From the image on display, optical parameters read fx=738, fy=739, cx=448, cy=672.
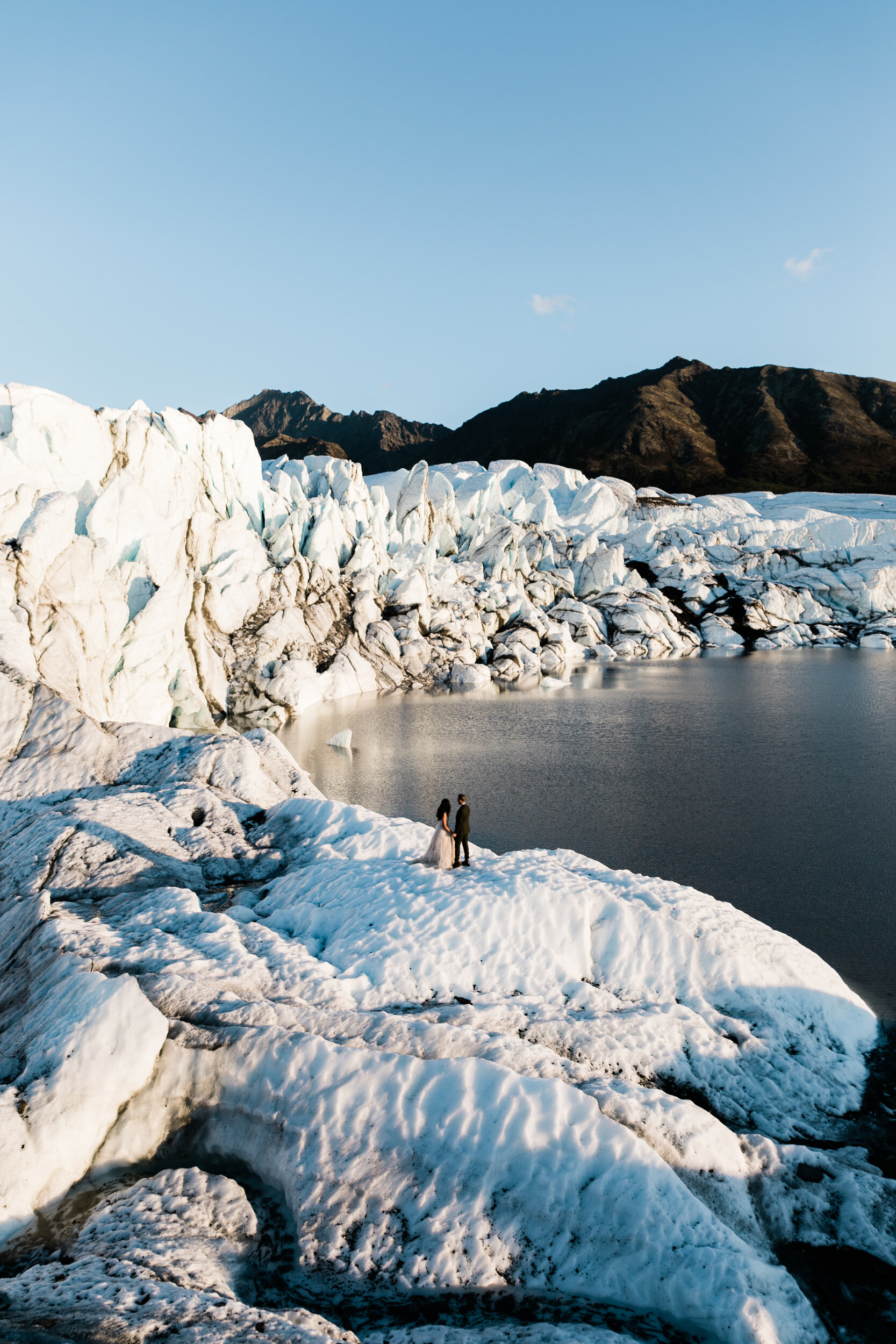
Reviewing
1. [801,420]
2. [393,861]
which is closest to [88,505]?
[393,861]

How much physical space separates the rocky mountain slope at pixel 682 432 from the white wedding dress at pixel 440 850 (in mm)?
115614

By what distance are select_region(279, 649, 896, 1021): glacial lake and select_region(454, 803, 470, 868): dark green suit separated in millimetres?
5883

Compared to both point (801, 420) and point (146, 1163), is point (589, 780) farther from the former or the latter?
point (801, 420)

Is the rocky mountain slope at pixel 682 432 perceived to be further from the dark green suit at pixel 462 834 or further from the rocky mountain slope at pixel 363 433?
the dark green suit at pixel 462 834

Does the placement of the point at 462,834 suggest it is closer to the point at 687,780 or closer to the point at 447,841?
the point at 447,841

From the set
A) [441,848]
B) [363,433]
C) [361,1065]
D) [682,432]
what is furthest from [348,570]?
[363,433]

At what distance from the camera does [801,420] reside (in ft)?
490

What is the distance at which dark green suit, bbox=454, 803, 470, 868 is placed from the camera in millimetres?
11555

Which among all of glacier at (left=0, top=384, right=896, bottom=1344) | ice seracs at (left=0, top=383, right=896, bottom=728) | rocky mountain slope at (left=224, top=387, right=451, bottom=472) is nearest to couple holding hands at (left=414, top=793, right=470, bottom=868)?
glacier at (left=0, top=384, right=896, bottom=1344)

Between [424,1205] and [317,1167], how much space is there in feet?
3.11

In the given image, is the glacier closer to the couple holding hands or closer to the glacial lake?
the couple holding hands

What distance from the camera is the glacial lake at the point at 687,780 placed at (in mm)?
14789

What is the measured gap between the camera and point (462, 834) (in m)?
11.7

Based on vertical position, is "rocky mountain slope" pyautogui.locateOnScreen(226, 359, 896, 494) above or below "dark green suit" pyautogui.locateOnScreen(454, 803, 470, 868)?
above
